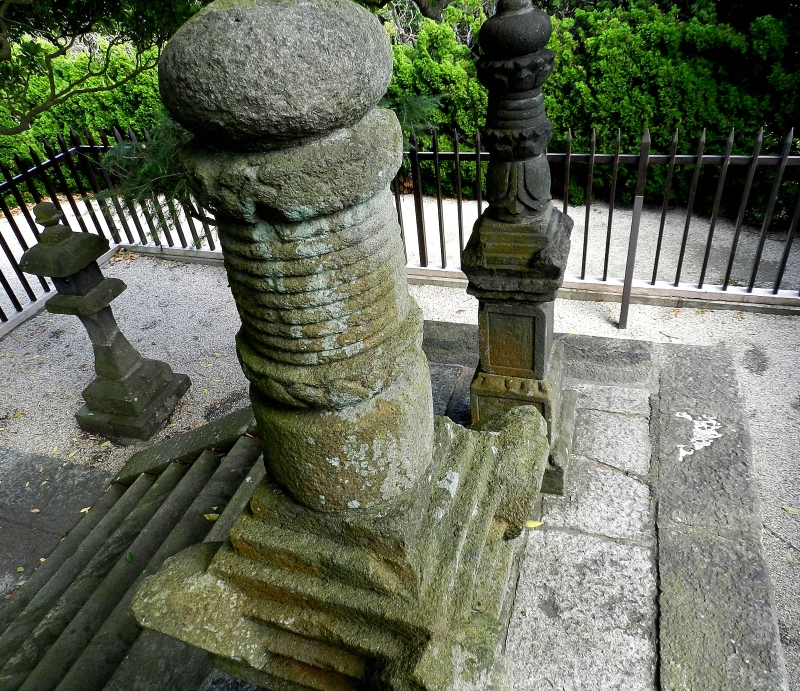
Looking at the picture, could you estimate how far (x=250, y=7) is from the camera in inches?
44.1

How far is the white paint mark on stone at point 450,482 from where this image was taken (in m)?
1.86

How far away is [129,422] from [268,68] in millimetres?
4284

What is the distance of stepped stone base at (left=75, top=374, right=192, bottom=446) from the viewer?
186 inches

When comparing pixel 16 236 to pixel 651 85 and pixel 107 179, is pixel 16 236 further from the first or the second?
pixel 651 85

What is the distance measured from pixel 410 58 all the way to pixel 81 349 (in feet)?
21.1

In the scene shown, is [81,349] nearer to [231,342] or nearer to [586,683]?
[231,342]

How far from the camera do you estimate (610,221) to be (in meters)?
5.38

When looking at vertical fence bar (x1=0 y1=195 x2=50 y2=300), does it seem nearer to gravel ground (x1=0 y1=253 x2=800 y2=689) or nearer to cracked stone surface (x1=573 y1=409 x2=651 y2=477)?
gravel ground (x1=0 y1=253 x2=800 y2=689)

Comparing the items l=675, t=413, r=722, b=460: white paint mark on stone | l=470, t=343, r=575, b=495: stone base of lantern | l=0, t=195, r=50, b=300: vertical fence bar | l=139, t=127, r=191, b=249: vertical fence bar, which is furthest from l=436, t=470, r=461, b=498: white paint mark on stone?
l=0, t=195, r=50, b=300: vertical fence bar

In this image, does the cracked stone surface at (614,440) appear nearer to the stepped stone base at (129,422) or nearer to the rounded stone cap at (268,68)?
the rounded stone cap at (268,68)

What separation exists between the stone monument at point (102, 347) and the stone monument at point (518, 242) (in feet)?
9.22

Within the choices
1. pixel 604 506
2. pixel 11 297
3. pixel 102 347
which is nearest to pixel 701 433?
pixel 604 506

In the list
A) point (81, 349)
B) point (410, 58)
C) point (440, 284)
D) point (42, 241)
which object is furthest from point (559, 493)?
point (410, 58)

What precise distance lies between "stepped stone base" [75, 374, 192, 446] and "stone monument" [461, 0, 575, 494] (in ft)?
9.07
